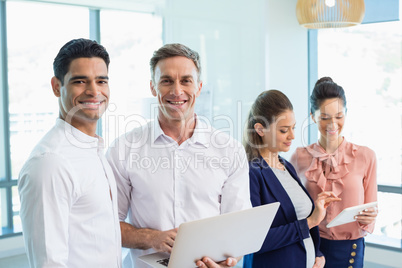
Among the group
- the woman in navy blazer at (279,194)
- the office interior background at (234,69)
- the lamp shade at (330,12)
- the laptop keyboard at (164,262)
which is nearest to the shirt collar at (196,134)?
the woman in navy blazer at (279,194)

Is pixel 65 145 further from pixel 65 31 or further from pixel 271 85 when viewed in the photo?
pixel 65 31

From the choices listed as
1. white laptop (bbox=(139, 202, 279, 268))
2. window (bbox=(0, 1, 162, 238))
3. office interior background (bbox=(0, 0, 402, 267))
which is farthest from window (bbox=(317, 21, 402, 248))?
white laptop (bbox=(139, 202, 279, 268))

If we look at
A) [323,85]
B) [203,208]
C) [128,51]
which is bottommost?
[203,208]

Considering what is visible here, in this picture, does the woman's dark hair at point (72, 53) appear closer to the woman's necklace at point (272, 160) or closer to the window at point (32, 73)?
the woman's necklace at point (272, 160)

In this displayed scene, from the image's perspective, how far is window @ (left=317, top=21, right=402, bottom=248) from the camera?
181 inches

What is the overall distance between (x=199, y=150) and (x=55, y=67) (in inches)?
27.6

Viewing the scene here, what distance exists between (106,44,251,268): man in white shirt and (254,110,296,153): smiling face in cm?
38

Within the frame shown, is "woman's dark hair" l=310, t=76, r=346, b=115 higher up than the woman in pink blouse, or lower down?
higher up

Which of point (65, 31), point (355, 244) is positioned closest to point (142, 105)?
point (65, 31)

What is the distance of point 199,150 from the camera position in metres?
2.04

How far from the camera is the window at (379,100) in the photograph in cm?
461

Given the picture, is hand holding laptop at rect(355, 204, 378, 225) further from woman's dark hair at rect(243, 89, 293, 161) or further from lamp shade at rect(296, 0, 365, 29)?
lamp shade at rect(296, 0, 365, 29)

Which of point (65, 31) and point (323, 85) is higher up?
point (65, 31)

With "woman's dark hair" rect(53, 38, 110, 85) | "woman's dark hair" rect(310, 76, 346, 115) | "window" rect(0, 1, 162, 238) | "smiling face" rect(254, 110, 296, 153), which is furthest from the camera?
"window" rect(0, 1, 162, 238)
